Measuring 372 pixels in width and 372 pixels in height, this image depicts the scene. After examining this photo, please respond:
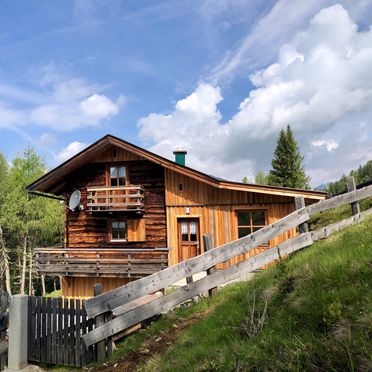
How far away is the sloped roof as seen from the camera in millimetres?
14406

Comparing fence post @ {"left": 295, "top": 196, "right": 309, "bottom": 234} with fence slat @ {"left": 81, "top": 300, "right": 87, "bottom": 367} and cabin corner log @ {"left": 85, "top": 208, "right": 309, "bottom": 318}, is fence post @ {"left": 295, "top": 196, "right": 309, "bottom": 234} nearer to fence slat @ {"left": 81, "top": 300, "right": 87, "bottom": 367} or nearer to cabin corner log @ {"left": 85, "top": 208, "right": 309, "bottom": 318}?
cabin corner log @ {"left": 85, "top": 208, "right": 309, "bottom": 318}

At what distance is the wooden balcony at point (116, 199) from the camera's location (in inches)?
645

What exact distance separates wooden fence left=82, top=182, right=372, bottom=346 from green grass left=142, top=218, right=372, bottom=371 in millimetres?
998

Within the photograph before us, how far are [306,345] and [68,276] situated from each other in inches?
635

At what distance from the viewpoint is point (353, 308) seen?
3.32 meters

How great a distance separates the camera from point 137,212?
1659 cm

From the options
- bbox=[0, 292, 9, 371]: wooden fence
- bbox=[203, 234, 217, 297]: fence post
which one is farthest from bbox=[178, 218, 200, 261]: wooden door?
bbox=[0, 292, 9, 371]: wooden fence

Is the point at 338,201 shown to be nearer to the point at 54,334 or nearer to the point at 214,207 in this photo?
the point at 54,334

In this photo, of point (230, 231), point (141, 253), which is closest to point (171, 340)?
point (230, 231)

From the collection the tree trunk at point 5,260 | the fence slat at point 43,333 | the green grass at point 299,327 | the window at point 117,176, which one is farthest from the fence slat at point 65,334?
the tree trunk at point 5,260

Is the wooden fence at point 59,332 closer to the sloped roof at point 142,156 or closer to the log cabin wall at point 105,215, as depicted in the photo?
the sloped roof at point 142,156

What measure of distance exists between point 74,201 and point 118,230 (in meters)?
2.93

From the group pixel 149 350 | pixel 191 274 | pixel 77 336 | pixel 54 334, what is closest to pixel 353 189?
pixel 191 274

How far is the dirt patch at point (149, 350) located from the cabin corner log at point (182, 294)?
42cm
